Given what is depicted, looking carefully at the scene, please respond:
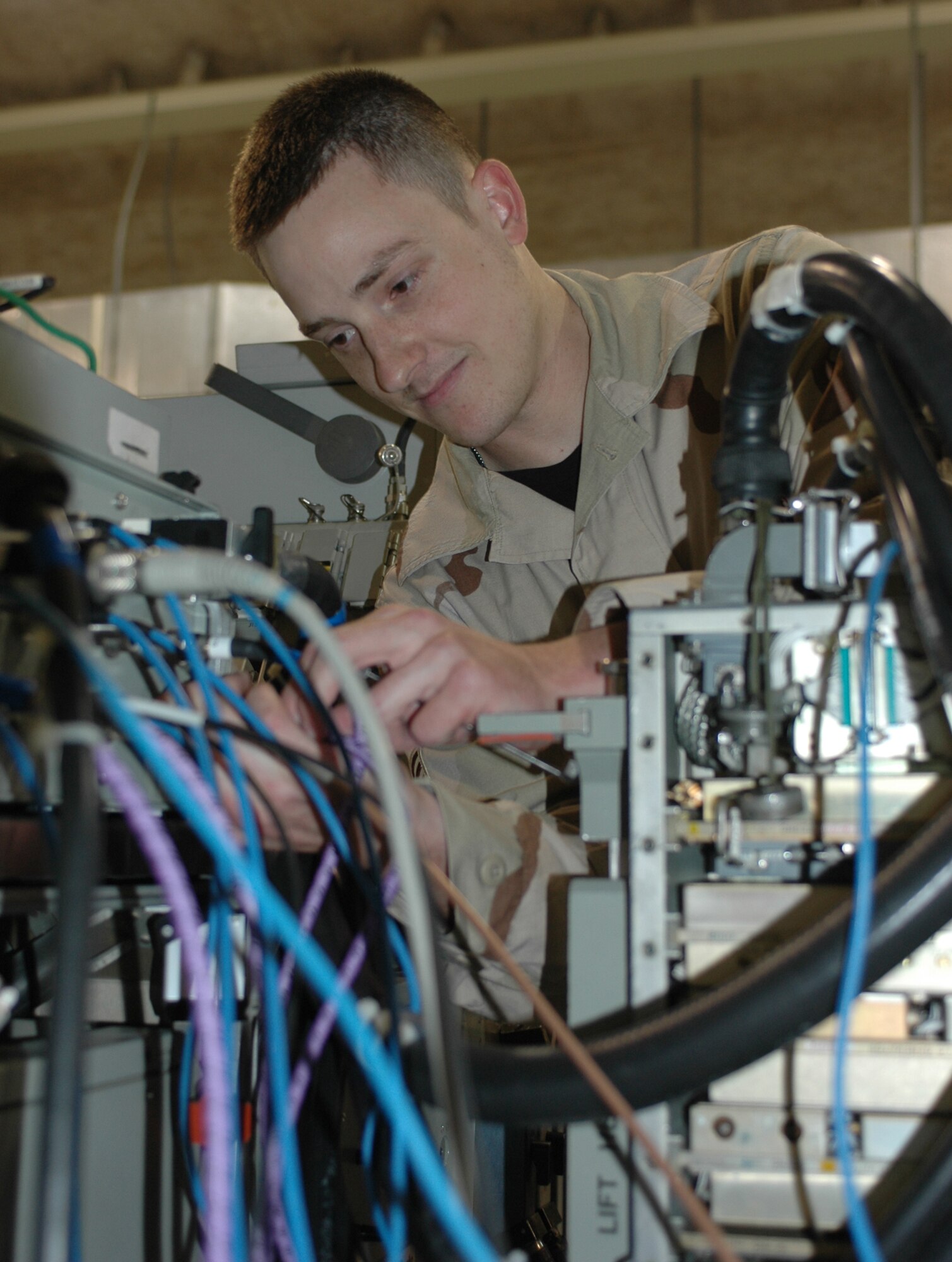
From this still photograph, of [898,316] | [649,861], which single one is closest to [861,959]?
[649,861]

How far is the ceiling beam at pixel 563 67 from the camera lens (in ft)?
9.90

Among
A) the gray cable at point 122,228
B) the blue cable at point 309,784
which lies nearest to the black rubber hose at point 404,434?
the blue cable at point 309,784

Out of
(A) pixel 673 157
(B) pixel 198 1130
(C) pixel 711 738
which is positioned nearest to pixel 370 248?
(C) pixel 711 738

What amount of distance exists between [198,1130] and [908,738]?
1.87 ft

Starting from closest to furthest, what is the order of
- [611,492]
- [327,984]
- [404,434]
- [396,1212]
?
[327,984], [396,1212], [611,492], [404,434]

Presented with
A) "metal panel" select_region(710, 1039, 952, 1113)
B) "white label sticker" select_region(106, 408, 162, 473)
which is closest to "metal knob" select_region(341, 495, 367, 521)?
"white label sticker" select_region(106, 408, 162, 473)

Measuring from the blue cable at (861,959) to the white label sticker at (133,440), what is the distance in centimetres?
59

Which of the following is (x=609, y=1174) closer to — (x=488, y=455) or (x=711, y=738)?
(x=711, y=738)

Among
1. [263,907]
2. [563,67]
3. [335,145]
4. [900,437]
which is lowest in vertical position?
[263,907]

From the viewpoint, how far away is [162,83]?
386 centimetres

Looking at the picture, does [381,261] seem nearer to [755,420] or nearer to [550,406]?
[550,406]

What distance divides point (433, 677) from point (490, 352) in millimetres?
718

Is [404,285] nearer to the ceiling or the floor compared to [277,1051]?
nearer to the ceiling

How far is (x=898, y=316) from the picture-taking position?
614mm
